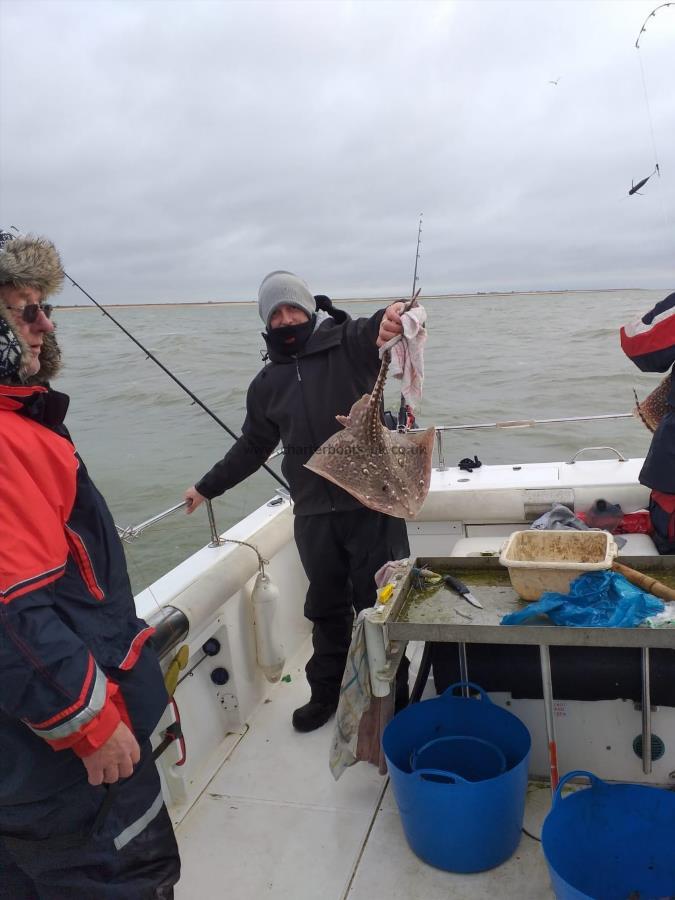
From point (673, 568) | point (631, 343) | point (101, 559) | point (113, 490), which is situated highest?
point (631, 343)

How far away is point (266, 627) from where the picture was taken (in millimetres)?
3586

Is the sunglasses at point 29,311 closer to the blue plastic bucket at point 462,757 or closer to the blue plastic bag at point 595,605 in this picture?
the blue plastic bag at point 595,605

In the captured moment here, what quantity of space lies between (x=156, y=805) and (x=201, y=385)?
15480 mm

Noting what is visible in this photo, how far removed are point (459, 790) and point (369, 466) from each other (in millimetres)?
1245

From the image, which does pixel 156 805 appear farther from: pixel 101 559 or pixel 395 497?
pixel 395 497

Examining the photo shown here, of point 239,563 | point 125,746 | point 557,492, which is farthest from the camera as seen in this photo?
point 557,492

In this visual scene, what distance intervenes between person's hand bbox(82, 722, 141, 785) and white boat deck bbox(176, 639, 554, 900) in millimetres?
1284

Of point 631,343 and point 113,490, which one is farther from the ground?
point 631,343

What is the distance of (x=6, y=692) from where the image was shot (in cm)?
141

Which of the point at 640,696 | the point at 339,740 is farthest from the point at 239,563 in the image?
the point at 640,696

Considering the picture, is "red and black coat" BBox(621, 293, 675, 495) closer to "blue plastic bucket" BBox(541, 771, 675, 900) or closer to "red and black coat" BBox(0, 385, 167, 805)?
"blue plastic bucket" BBox(541, 771, 675, 900)

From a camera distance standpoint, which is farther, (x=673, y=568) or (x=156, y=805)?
(x=673, y=568)

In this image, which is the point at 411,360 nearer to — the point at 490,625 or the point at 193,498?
the point at 490,625

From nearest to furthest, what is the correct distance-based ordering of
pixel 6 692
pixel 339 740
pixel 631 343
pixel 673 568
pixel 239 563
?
pixel 6 692, pixel 673 568, pixel 339 740, pixel 631 343, pixel 239 563
